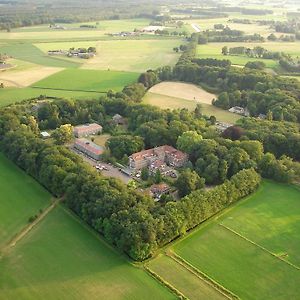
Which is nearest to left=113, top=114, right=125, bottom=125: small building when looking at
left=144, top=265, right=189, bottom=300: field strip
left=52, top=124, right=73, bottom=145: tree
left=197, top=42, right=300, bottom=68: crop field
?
left=52, top=124, right=73, bottom=145: tree

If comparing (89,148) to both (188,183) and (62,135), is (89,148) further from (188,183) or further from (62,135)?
(188,183)

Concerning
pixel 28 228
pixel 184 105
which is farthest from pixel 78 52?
pixel 28 228

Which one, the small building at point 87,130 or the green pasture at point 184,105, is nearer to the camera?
the small building at point 87,130

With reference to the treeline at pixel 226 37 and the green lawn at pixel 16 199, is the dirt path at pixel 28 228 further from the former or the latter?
the treeline at pixel 226 37

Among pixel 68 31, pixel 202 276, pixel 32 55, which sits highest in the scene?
pixel 68 31

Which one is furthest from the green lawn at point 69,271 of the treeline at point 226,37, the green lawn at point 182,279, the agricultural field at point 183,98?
the treeline at point 226,37

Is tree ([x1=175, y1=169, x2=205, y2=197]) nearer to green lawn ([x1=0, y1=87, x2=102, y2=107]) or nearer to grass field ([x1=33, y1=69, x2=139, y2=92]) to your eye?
green lawn ([x1=0, y1=87, x2=102, y2=107])
